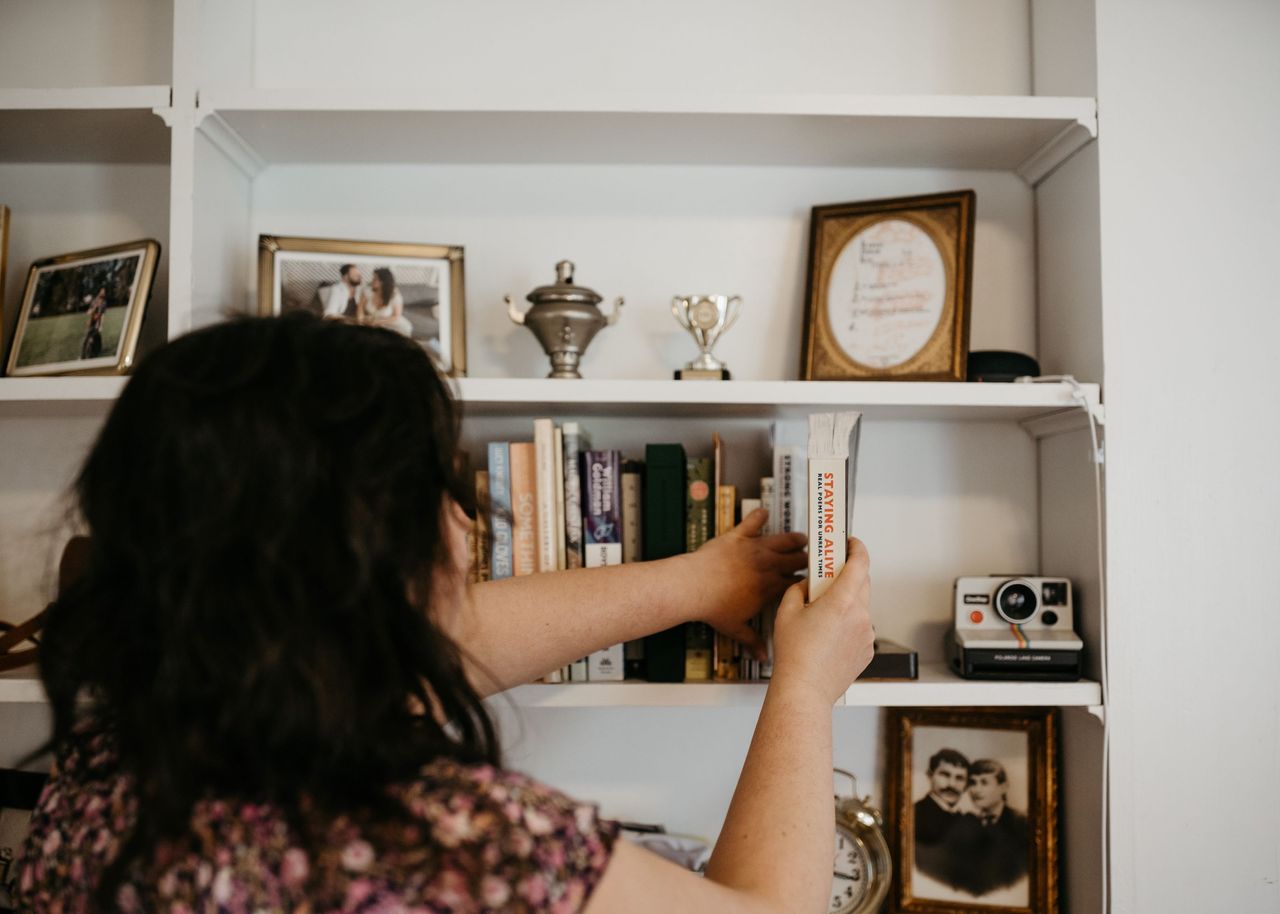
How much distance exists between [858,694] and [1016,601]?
0.29 m

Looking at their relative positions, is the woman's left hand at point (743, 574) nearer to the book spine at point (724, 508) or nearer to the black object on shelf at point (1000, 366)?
the book spine at point (724, 508)

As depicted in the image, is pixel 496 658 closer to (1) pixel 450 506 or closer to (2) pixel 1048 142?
(1) pixel 450 506

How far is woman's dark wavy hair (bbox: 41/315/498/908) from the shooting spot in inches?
25.3

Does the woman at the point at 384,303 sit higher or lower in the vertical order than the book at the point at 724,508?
higher

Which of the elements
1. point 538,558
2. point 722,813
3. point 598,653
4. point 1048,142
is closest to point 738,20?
point 1048,142

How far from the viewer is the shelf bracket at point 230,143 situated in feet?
4.34

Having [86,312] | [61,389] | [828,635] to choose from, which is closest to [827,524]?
[828,635]

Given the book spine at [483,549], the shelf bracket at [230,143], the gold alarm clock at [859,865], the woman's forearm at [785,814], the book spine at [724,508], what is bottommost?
the gold alarm clock at [859,865]

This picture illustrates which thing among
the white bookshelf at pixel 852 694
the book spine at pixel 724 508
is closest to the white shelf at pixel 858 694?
the white bookshelf at pixel 852 694

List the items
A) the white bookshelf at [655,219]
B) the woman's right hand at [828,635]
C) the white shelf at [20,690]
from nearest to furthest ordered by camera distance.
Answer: the woman's right hand at [828,635], the white shelf at [20,690], the white bookshelf at [655,219]

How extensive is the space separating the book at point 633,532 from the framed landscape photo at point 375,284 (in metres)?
0.33

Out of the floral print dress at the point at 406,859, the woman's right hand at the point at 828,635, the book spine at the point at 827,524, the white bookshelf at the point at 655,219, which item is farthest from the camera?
the white bookshelf at the point at 655,219

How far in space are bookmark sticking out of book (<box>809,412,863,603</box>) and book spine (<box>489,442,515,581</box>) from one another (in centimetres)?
44

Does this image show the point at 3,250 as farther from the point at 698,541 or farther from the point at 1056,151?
the point at 1056,151
